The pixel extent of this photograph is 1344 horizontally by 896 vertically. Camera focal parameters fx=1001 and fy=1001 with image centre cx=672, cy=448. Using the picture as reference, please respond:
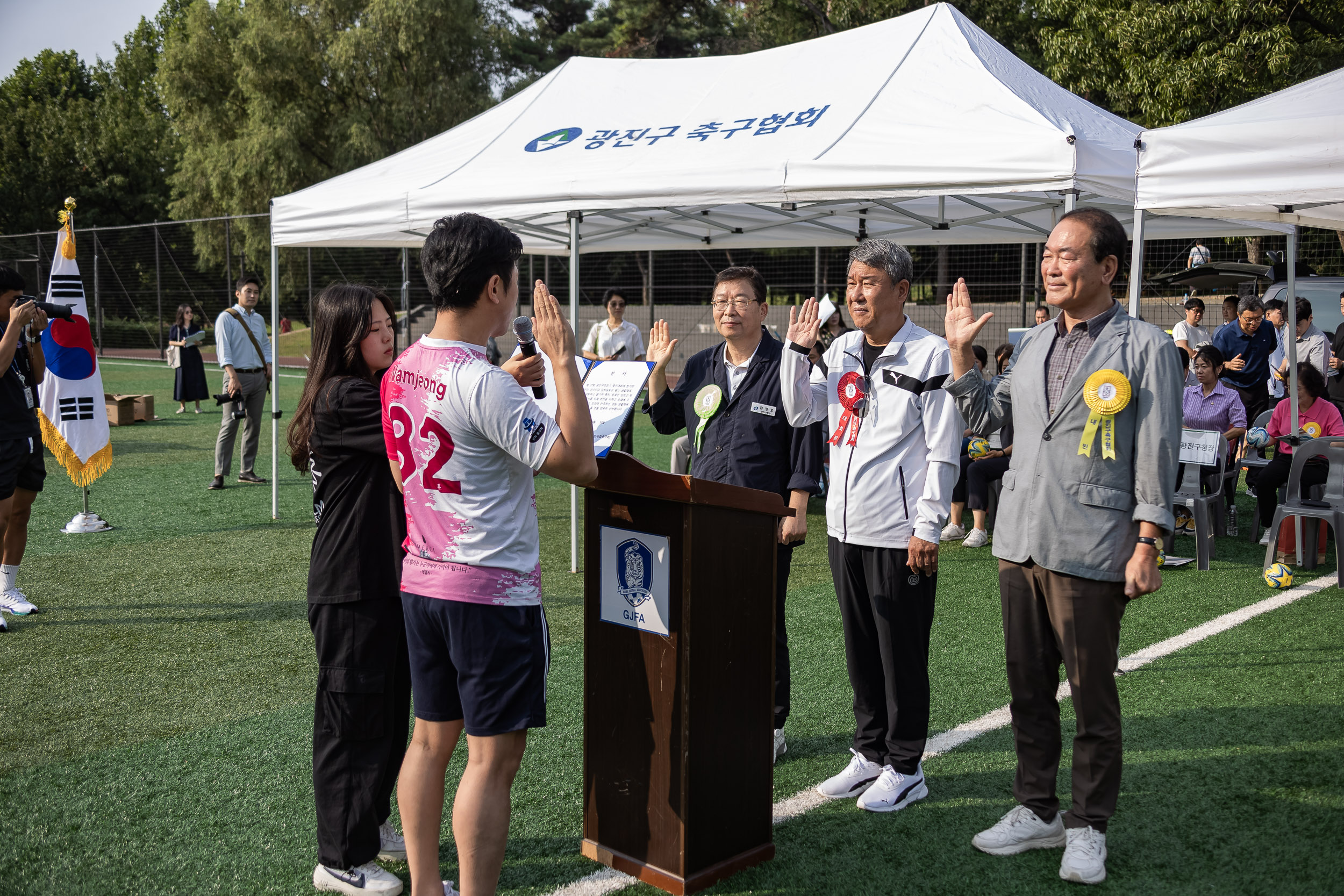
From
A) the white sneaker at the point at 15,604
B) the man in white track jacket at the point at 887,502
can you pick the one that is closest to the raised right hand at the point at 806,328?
the man in white track jacket at the point at 887,502

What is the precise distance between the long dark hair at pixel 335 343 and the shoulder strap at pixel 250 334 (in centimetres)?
707

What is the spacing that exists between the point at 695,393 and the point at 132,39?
51733 millimetres

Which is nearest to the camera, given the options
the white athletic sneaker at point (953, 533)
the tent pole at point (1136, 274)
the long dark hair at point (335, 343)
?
the long dark hair at point (335, 343)

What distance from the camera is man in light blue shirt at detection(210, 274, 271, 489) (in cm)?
932

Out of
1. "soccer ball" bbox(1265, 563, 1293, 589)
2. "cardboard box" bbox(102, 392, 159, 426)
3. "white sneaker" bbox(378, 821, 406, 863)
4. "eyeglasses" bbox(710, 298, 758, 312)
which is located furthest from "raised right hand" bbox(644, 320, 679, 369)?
"cardboard box" bbox(102, 392, 159, 426)

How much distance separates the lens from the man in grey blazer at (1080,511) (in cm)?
286

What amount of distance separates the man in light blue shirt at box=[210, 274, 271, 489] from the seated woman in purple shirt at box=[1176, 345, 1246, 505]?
8.09 m

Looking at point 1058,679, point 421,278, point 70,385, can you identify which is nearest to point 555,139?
point 70,385

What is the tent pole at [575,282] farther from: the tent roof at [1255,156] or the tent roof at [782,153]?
the tent roof at [1255,156]

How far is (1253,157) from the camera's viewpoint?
4395mm

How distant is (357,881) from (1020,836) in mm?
2017

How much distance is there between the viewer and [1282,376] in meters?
8.67

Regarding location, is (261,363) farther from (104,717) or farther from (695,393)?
(695,393)

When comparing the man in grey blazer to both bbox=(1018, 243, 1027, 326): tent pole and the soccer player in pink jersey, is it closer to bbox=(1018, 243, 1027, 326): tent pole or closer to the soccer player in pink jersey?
the soccer player in pink jersey
